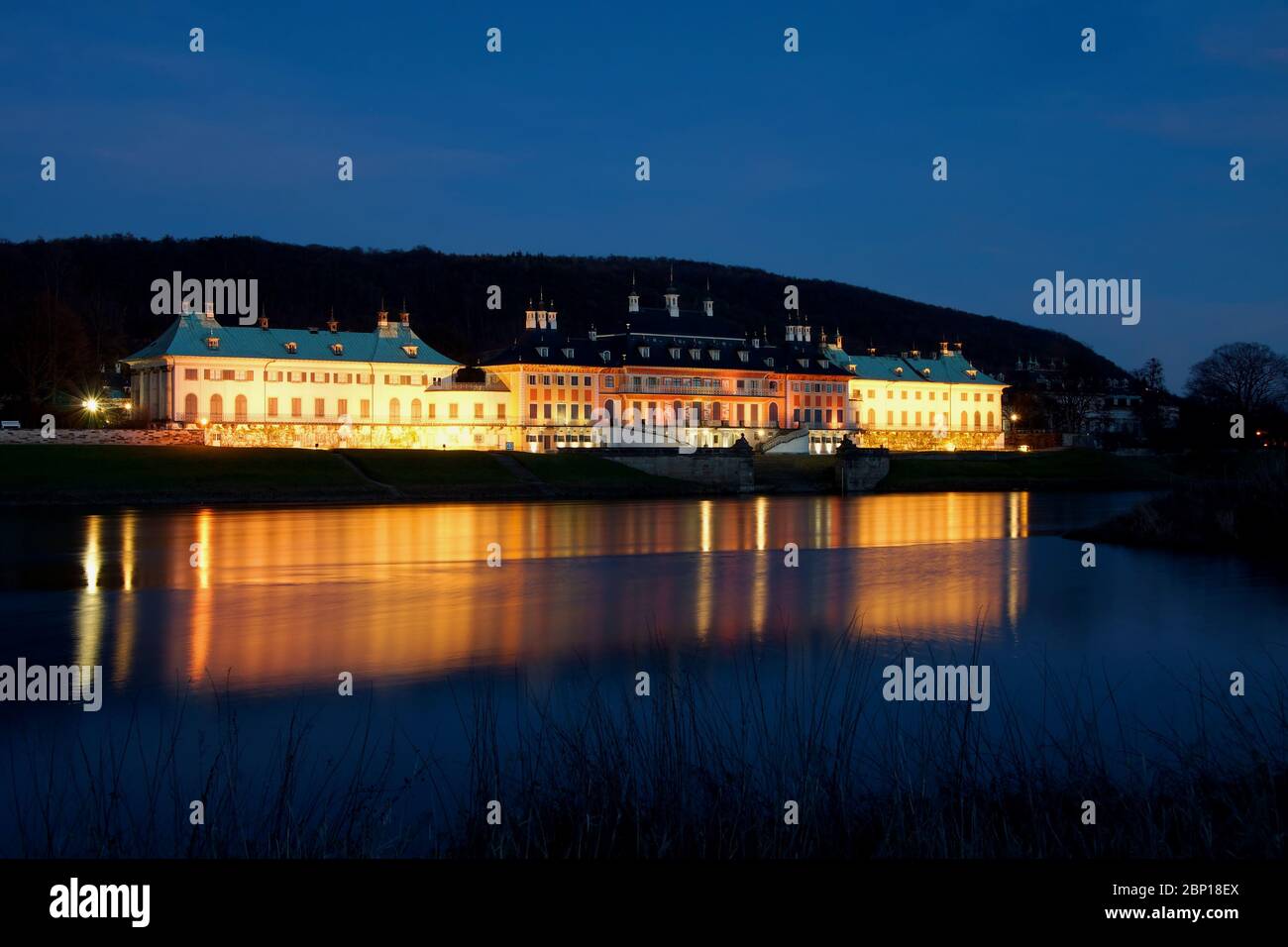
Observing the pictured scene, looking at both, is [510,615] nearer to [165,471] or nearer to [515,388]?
[165,471]

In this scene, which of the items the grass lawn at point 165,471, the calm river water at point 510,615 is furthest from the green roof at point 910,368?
the calm river water at point 510,615

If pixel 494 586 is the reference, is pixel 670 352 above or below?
Answer: above

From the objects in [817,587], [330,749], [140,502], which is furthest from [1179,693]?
[140,502]

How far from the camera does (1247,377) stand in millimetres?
109125

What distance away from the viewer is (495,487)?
227ft

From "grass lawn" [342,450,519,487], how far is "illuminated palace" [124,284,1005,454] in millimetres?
11152

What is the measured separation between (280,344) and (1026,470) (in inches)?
1982

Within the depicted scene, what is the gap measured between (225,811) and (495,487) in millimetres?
58076

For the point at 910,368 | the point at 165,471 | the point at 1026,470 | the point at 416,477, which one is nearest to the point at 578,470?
the point at 416,477

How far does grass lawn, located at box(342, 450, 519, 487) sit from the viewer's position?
69.1m

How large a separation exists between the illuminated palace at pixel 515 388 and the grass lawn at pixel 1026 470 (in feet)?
37.1

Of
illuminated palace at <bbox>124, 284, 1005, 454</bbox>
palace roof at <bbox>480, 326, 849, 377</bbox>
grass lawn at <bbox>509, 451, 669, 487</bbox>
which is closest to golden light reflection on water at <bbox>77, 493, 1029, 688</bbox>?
grass lawn at <bbox>509, 451, 669, 487</bbox>

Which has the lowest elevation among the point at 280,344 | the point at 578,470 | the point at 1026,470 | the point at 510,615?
the point at 510,615
